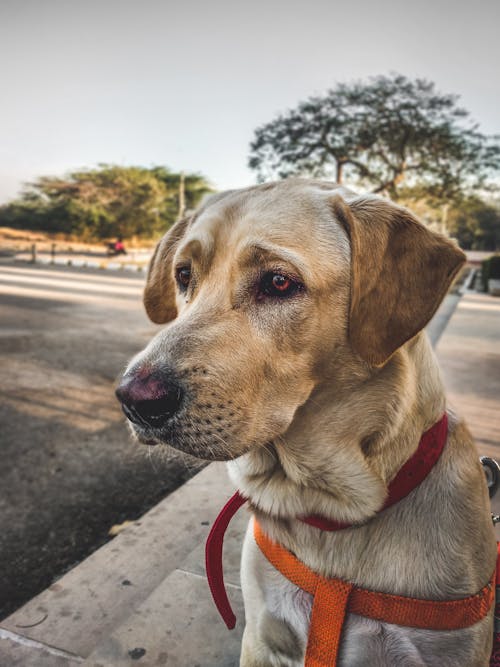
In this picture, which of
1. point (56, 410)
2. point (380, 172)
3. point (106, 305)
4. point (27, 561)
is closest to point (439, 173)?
point (380, 172)

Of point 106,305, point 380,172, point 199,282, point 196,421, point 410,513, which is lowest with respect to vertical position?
point 106,305

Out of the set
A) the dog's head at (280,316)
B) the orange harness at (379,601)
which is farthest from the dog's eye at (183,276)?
the orange harness at (379,601)

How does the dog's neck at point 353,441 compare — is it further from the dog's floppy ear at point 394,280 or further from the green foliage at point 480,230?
the green foliage at point 480,230

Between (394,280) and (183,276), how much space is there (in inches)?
32.7

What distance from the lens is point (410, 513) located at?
5.23 feet

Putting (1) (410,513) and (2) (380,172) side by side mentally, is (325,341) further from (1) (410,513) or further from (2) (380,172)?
(2) (380,172)

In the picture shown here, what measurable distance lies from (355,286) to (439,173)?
27216mm

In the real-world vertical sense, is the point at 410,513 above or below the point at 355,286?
below

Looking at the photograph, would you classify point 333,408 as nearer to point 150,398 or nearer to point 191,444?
point 191,444

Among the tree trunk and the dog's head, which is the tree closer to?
the tree trunk

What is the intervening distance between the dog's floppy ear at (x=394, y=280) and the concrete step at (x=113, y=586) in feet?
5.07

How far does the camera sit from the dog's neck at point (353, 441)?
1600 millimetres

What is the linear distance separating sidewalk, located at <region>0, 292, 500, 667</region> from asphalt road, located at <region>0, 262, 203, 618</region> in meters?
0.28

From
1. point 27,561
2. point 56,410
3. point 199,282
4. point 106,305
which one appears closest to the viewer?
point 199,282
